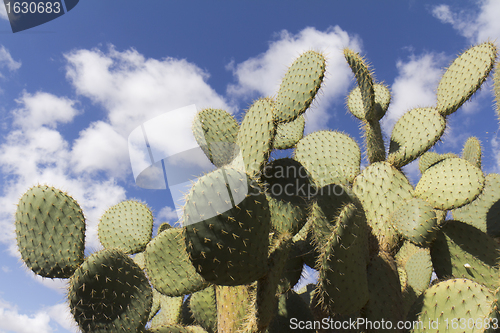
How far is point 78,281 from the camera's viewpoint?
1.90 meters

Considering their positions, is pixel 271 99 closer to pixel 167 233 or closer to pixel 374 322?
pixel 167 233

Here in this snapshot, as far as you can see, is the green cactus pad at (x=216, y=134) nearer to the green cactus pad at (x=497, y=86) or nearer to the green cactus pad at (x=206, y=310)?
the green cactus pad at (x=206, y=310)

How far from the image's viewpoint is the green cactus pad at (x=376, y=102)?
3279mm

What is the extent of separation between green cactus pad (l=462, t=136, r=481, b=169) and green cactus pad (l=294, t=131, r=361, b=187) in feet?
A: 6.29

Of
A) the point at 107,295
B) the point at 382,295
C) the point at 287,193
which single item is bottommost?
the point at 382,295

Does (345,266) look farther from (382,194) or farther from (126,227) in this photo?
(126,227)

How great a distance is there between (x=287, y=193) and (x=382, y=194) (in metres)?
0.88

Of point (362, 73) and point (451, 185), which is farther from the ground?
point (362, 73)

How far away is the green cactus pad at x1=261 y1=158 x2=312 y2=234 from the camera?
2354 mm

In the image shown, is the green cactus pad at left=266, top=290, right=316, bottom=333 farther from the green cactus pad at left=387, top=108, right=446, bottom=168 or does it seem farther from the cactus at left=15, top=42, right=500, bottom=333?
the green cactus pad at left=387, top=108, right=446, bottom=168

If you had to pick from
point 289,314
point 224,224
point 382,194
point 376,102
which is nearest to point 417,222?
point 382,194

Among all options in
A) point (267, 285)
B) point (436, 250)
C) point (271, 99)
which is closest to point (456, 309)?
point (436, 250)

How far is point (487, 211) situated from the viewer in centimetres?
345

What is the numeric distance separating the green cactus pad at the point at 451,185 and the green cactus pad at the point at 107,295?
2358 mm
